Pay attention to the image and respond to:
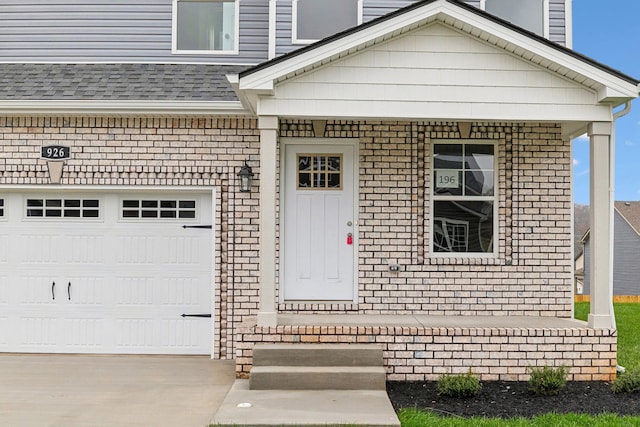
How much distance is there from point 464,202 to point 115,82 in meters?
4.86

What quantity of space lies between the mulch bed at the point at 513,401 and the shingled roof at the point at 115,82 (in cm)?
408

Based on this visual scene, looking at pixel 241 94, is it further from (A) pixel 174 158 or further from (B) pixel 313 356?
(B) pixel 313 356

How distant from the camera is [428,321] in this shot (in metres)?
6.57

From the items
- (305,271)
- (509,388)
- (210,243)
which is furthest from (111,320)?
(509,388)

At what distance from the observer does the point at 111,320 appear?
24.2 feet

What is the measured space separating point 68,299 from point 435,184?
502 centimetres

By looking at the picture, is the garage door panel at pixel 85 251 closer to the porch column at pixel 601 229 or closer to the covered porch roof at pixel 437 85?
the covered porch roof at pixel 437 85

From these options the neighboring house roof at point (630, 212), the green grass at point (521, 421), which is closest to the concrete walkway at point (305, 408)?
the green grass at point (521, 421)

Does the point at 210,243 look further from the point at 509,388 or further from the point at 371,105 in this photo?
the point at 509,388

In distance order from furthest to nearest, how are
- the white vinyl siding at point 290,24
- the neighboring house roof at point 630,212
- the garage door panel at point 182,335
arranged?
the neighboring house roof at point 630,212 < the white vinyl siding at point 290,24 < the garage door panel at point 182,335

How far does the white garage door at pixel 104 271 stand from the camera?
7.36 m

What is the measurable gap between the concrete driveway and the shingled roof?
326cm

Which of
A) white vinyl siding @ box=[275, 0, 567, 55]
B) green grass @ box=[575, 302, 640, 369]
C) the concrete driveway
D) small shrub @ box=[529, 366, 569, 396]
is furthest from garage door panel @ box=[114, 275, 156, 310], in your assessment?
green grass @ box=[575, 302, 640, 369]

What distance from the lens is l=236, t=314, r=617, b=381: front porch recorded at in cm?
593
